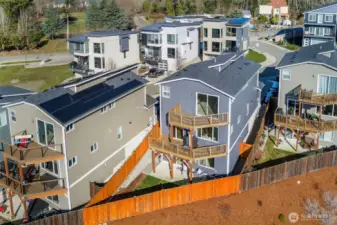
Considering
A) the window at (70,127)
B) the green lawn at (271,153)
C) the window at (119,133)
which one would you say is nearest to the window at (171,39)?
the green lawn at (271,153)

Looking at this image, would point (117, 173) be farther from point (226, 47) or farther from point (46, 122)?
point (226, 47)

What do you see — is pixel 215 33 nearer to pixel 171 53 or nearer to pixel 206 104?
pixel 171 53

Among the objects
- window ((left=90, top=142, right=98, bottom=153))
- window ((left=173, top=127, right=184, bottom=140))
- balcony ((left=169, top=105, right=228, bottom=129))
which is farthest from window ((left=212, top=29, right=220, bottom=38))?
window ((left=90, top=142, right=98, bottom=153))

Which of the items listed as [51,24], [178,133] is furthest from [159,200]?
[51,24]

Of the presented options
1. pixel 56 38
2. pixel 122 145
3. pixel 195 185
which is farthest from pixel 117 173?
pixel 56 38

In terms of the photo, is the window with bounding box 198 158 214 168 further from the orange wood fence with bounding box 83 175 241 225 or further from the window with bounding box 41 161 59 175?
the window with bounding box 41 161 59 175

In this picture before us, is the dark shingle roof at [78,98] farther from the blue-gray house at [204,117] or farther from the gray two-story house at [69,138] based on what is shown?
the blue-gray house at [204,117]
